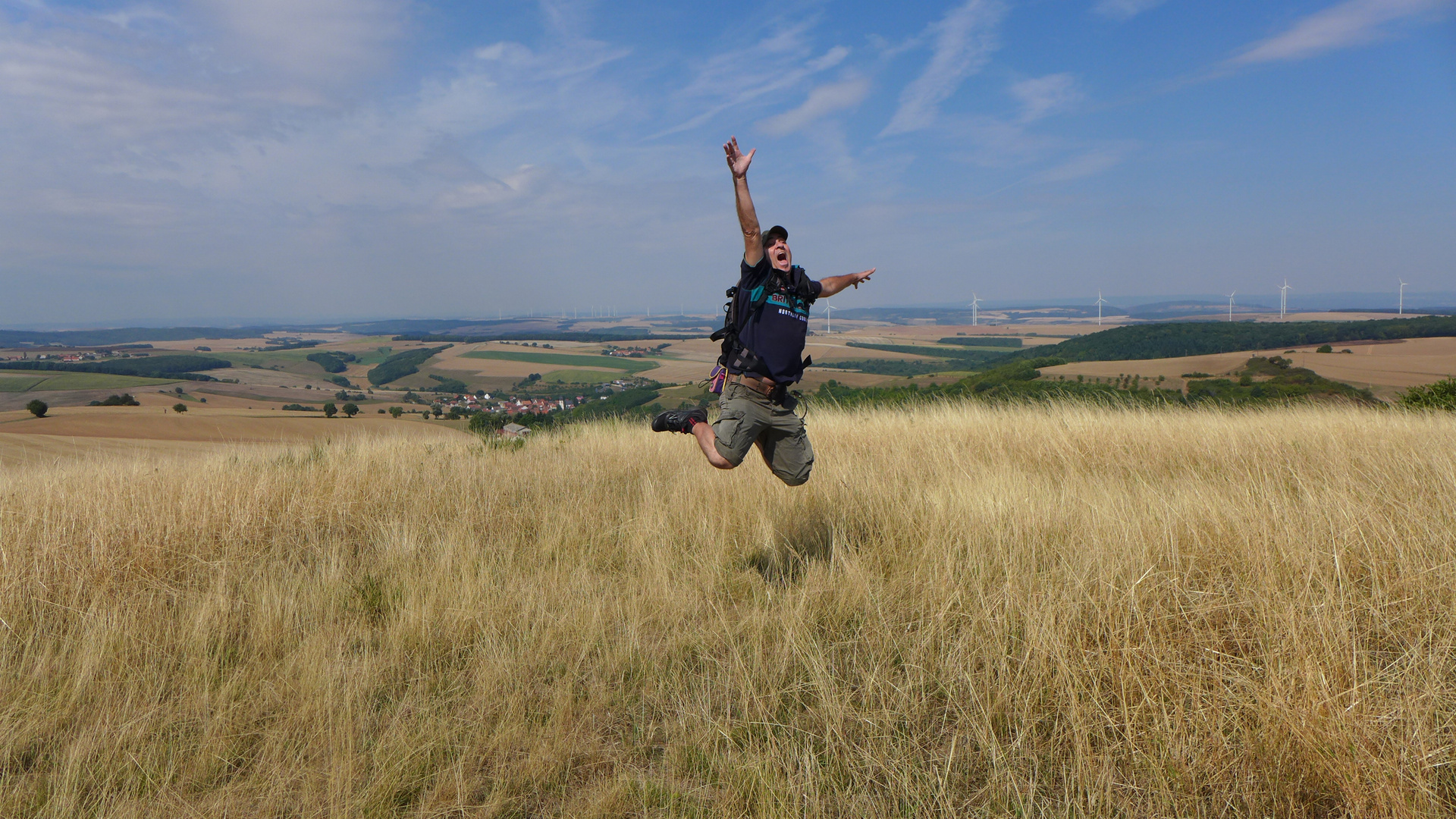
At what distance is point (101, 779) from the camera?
2793mm

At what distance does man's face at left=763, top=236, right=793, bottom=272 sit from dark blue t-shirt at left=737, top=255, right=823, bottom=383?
0.03 metres

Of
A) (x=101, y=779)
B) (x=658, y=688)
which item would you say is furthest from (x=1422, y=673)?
(x=101, y=779)

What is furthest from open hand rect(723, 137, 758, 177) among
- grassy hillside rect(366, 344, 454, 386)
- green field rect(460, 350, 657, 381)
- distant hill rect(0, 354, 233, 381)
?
grassy hillside rect(366, 344, 454, 386)

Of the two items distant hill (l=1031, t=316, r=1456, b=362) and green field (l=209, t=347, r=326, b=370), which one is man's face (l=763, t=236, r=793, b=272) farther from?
green field (l=209, t=347, r=326, b=370)

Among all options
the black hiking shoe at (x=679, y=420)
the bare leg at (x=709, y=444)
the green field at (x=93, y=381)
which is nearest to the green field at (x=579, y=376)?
the green field at (x=93, y=381)

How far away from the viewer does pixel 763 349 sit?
5.02 metres

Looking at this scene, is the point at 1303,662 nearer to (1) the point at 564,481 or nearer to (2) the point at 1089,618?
(2) the point at 1089,618

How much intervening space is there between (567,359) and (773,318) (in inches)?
3731

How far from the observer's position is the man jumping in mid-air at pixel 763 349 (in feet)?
16.0

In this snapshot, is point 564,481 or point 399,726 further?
point 564,481

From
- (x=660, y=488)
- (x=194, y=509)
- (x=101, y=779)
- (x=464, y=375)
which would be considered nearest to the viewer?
(x=101, y=779)

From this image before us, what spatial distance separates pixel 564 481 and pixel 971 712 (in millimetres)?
5722

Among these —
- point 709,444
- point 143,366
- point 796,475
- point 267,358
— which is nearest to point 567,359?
point 143,366

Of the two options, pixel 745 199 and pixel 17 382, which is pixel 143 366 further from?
pixel 745 199
